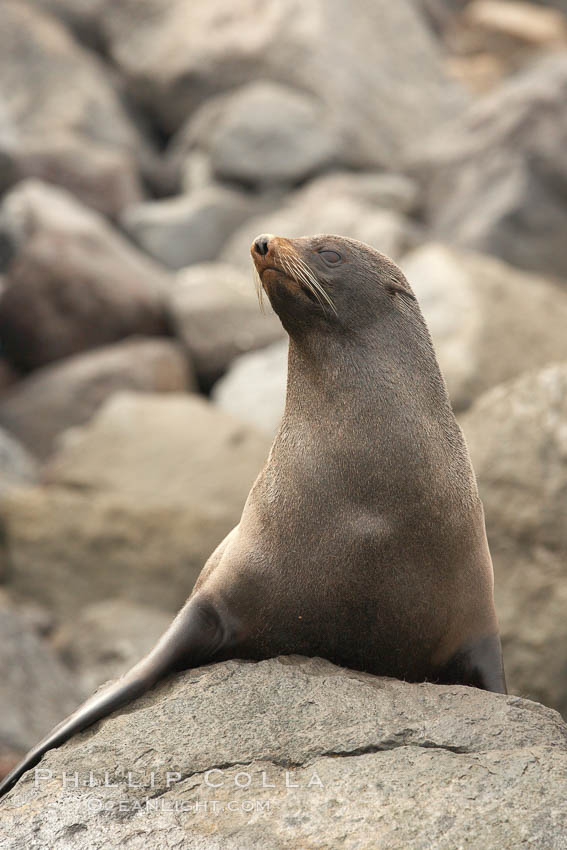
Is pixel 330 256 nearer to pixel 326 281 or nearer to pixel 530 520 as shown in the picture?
pixel 326 281

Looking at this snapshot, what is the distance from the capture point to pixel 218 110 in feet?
73.0

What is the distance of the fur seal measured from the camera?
4.45m

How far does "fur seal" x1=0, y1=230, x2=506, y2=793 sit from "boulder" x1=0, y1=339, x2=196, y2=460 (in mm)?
9896

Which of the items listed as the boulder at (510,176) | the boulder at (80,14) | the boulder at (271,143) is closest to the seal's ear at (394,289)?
the boulder at (510,176)

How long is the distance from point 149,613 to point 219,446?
195cm

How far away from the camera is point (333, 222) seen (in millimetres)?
17312

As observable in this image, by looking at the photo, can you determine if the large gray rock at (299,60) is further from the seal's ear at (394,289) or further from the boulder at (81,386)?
the seal's ear at (394,289)

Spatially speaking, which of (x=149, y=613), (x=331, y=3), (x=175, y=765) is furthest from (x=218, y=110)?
(x=175, y=765)

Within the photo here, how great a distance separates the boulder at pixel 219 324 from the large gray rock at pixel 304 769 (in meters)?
11.1

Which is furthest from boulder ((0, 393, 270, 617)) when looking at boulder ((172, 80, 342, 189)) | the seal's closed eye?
boulder ((172, 80, 342, 189))

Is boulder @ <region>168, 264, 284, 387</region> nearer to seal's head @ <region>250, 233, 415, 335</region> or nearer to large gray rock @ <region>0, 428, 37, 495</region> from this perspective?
large gray rock @ <region>0, 428, 37, 495</region>

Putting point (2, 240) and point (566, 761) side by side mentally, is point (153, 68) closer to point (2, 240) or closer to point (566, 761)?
point (2, 240)

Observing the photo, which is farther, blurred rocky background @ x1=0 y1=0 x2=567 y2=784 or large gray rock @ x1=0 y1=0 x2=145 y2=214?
large gray rock @ x1=0 y1=0 x2=145 y2=214

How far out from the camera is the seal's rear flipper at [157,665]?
4422 mm
